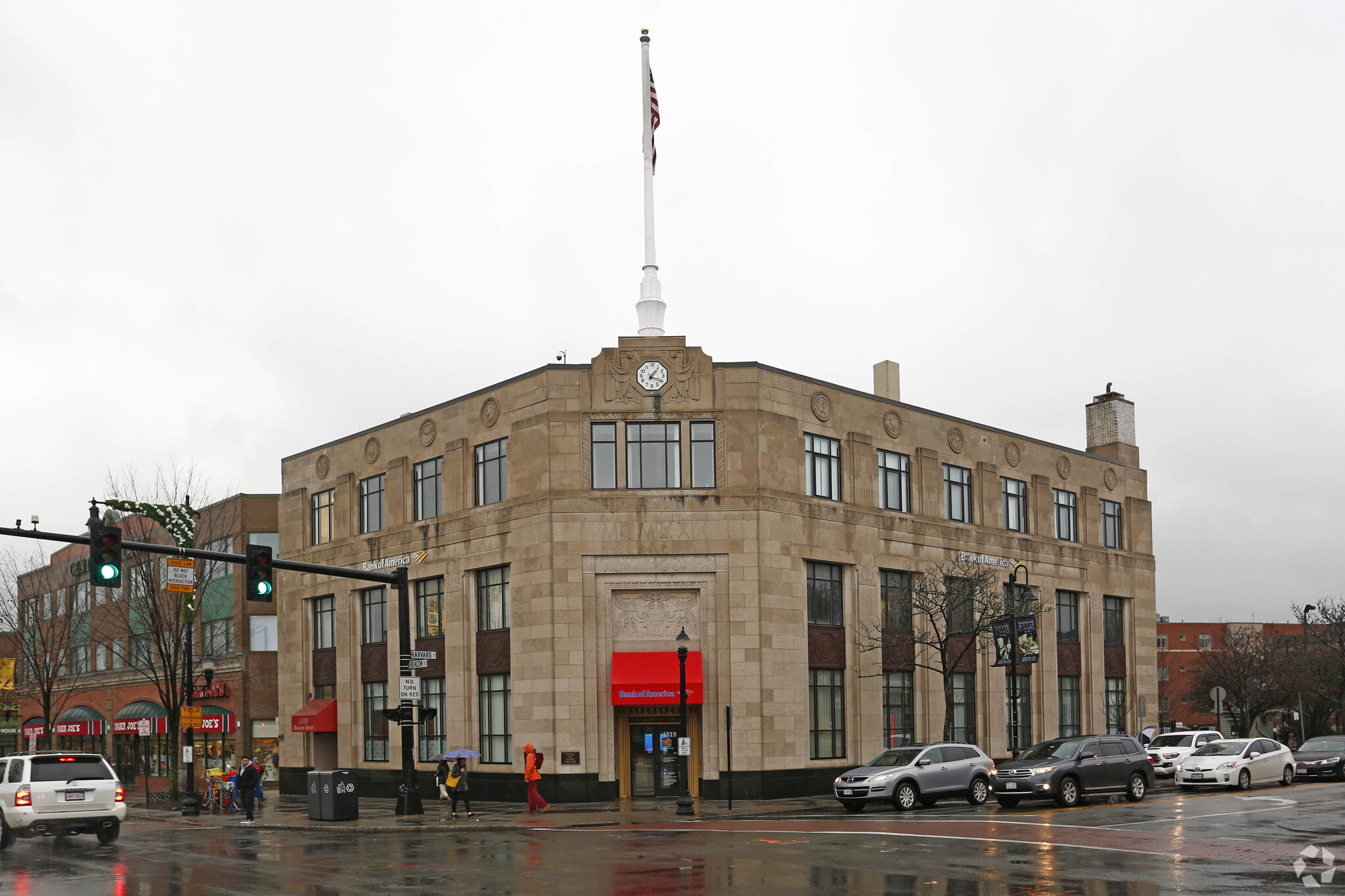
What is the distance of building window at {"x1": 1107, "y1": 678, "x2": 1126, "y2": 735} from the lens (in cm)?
5188

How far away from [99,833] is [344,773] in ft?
23.5

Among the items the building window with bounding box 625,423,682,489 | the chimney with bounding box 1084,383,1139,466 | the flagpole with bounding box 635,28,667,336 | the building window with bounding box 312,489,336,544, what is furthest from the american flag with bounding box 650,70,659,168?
the chimney with bounding box 1084,383,1139,466

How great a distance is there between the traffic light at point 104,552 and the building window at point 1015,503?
3245cm

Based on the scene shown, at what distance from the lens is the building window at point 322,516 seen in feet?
158

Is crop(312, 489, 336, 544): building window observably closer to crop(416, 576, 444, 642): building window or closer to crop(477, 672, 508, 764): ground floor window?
crop(416, 576, 444, 642): building window

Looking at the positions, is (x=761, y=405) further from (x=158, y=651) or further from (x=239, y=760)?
(x=239, y=760)

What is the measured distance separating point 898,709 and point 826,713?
393 centimetres

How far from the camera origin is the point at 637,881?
1794 cm

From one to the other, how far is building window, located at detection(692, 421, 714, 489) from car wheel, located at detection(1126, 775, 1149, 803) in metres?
14.0

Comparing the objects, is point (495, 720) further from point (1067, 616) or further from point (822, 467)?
point (1067, 616)

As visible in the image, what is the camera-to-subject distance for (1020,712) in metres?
47.2

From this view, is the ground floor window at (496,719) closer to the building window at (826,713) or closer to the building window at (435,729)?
the building window at (435,729)

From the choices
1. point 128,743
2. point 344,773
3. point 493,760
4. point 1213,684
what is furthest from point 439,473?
point 1213,684

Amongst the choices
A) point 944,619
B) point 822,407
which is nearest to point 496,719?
point 822,407
